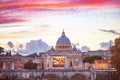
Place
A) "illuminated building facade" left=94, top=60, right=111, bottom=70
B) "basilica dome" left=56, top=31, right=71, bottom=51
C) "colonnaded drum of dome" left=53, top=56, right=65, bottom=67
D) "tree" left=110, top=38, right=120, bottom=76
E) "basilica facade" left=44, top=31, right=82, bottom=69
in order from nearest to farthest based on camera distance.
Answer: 1. "tree" left=110, top=38, right=120, bottom=76
2. "illuminated building facade" left=94, top=60, right=111, bottom=70
3. "colonnaded drum of dome" left=53, top=56, right=65, bottom=67
4. "basilica facade" left=44, top=31, right=82, bottom=69
5. "basilica dome" left=56, top=31, right=71, bottom=51

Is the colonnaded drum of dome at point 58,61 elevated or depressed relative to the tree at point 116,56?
elevated

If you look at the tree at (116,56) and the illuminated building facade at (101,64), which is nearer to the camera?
the tree at (116,56)

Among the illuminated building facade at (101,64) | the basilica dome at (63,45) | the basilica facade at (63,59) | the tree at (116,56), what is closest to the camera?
the tree at (116,56)

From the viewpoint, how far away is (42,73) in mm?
27375

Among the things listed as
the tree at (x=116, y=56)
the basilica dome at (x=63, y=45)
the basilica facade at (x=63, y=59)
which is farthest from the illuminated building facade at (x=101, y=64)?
the tree at (x=116, y=56)

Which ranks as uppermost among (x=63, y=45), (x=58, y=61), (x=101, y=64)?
(x=63, y=45)

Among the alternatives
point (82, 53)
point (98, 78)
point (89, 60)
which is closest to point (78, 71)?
point (98, 78)

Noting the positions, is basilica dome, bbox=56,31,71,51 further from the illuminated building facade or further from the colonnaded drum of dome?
the illuminated building facade

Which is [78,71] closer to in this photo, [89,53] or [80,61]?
[80,61]

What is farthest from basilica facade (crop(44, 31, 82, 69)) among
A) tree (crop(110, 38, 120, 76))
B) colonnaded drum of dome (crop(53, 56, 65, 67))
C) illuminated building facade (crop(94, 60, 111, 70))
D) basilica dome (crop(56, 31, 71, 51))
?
tree (crop(110, 38, 120, 76))

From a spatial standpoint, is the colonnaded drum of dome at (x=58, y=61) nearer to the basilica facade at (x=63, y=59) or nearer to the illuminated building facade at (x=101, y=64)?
the basilica facade at (x=63, y=59)

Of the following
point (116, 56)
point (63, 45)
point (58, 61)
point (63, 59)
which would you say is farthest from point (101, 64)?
point (116, 56)

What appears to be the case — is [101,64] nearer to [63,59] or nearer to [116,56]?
[63,59]

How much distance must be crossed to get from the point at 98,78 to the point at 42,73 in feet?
13.5
